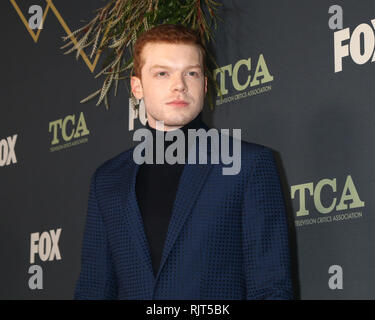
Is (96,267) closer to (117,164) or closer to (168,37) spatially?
(117,164)

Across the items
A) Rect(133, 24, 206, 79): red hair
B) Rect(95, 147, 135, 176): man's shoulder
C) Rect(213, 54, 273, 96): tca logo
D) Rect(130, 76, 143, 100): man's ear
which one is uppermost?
Rect(213, 54, 273, 96): tca logo

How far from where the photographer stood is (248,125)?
2.98 meters

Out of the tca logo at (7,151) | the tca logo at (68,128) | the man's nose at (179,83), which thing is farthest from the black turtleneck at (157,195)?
the tca logo at (7,151)

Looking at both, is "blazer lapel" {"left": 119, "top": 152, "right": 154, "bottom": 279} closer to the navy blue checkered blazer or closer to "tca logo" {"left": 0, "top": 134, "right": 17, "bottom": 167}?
the navy blue checkered blazer

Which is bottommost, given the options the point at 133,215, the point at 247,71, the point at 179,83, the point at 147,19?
the point at 133,215

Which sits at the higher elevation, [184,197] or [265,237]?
[184,197]

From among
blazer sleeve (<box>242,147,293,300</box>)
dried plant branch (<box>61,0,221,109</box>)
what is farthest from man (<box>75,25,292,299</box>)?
dried plant branch (<box>61,0,221,109</box>)

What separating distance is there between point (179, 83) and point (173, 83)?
2 cm

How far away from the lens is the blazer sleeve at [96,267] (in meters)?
2.33

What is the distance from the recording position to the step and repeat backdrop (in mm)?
2621

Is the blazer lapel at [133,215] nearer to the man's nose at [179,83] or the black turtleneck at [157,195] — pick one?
the black turtleneck at [157,195]

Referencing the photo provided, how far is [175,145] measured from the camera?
7.41 feet

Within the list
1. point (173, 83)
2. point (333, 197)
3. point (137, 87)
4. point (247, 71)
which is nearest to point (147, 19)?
point (247, 71)

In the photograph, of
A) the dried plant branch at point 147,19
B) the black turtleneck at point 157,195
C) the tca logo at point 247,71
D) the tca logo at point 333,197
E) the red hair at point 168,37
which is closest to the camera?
the black turtleneck at point 157,195
